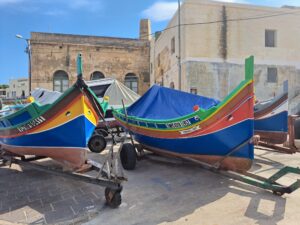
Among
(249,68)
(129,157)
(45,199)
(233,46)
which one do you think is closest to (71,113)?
(45,199)

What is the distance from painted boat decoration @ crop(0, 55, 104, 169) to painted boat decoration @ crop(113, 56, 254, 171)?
4.93 ft

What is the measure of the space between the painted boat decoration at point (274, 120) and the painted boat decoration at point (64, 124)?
421 centimetres

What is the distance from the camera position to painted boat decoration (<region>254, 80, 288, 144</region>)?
6852 mm

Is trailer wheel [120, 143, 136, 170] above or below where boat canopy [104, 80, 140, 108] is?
below

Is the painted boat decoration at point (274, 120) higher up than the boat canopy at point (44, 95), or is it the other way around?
the boat canopy at point (44, 95)

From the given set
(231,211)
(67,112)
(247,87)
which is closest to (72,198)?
(67,112)

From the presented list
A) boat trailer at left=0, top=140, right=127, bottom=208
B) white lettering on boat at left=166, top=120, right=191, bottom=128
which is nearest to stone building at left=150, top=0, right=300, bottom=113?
white lettering on boat at left=166, top=120, right=191, bottom=128

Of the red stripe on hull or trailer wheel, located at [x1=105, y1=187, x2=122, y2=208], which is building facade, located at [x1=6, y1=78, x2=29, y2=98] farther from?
trailer wheel, located at [x1=105, y1=187, x2=122, y2=208]

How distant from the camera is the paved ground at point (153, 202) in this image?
148 inches

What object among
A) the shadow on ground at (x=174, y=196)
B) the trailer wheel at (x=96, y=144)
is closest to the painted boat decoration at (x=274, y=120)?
the shadow on ground at (x=174, y=196)

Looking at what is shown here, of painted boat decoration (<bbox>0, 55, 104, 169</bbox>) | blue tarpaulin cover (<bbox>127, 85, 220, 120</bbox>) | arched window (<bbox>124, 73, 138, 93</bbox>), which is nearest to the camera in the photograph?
painted boat decoration (<bbox>0, 55, 104, 169</bbox>)

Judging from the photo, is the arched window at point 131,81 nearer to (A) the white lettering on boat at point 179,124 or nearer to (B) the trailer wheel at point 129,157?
(B) the trailer wheel at point 129,157

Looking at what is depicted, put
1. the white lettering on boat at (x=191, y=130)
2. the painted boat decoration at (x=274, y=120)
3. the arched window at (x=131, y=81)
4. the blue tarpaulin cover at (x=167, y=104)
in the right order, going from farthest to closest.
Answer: the arched window at (x=131, y=81) < the painted boat decoration at (x=274, y=120) < the blue tarpaulin cover at (x=167, y=104) < the white lettering on boat at (x=191, y=130)

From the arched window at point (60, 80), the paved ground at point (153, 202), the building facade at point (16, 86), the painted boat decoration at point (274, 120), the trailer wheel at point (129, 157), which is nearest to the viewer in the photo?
the paved ground at point (153, 202)
